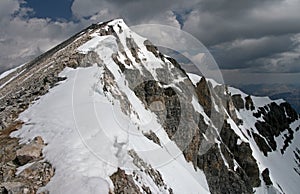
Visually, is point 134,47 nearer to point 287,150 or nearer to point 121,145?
point 121,145

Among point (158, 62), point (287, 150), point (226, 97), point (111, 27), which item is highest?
point (111, 27)

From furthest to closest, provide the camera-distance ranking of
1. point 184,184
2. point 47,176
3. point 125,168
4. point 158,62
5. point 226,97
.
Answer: point 226,97
point 158,62
point 184,184
point 125,168
point 47,176

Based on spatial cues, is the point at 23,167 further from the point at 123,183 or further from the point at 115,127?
the point at 115,127

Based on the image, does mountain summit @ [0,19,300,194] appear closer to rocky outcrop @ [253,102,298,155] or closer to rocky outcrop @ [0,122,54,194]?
rocky outcrop @ [0,122,54,194]

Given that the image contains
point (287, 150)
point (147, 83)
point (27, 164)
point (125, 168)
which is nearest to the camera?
point (27, 164)

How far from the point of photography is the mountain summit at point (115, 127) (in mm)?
18297

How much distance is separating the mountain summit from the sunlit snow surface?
74mm

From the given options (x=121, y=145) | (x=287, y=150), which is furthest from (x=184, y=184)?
(x=287, y=150)

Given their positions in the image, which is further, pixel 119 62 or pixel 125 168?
pixel 119 62

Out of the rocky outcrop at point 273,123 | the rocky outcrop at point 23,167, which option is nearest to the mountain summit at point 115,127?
the rocky outcrop at point 23,167

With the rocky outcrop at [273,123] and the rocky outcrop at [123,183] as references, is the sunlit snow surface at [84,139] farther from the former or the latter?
the rocky outcrop at [273,123]

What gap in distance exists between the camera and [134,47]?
60812 millimetres

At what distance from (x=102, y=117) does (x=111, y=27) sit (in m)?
37.5

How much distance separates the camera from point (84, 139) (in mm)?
20625
